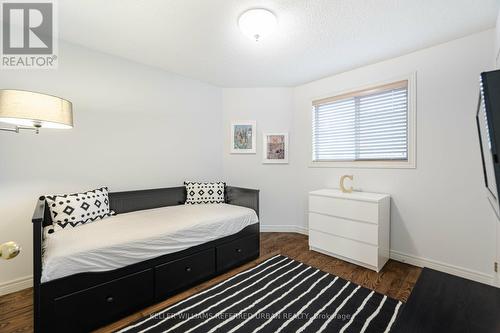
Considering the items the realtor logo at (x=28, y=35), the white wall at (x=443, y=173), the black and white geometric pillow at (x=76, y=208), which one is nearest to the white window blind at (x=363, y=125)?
the white wall at (x=443, y=173)

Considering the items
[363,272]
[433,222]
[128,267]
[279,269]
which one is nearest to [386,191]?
[433,222]

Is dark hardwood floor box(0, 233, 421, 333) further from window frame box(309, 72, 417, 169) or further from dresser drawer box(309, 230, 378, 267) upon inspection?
window frame box(309, 72, 417, 169)

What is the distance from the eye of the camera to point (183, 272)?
1992 millimetres

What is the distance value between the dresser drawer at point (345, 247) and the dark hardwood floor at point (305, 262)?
95 millimetres

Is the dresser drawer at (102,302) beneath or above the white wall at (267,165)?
beneath

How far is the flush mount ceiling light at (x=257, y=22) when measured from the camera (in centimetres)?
178

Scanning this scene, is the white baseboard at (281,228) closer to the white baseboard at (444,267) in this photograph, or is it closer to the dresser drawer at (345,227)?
the dresser drawer at (345,227)

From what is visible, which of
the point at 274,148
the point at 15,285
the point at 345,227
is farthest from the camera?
the point at 274,148

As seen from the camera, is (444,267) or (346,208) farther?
(346,208)

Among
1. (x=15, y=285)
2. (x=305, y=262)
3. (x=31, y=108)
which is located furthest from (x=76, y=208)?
(x=305, y=262)

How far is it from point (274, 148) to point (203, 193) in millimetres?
1412

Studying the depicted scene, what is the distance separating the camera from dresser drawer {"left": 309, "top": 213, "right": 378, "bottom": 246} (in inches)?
92.1

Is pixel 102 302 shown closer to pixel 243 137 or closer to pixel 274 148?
pixel 243 137

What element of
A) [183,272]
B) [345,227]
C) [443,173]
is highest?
[443,173]
